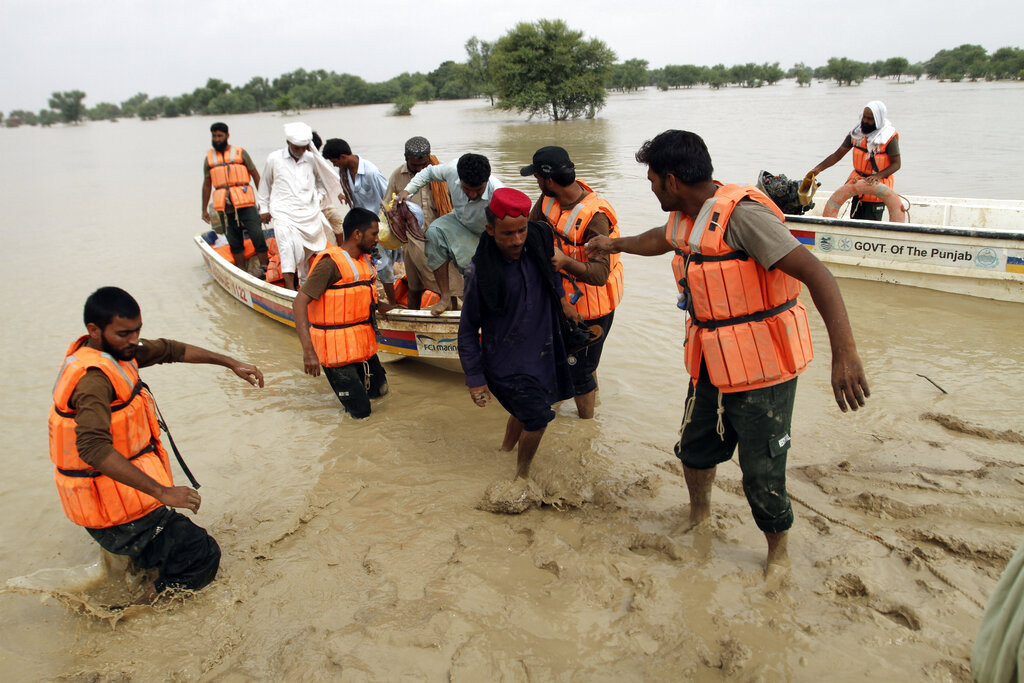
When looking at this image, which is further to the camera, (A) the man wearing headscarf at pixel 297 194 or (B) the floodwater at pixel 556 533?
(A) the man wearing headscarf at pixel 297 194

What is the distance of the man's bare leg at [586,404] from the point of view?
15.6 ft

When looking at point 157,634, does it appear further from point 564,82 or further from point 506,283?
point 564,82

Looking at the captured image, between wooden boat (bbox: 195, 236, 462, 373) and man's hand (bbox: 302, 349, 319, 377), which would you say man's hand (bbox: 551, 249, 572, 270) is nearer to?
wooden boat (bbox: 195, 236, 462, 373)

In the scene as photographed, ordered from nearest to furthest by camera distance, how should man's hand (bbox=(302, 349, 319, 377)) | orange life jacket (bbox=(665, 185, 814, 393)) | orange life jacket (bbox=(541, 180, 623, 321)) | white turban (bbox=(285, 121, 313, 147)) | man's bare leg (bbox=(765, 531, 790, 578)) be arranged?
orange life jacket (bbox=(665, 185, 814, 393)) → man's bare leg (bbox=(765, 531, 790, 578)) → orange life jacket (bbox=(541, 180, 623, 321)) → man's hand (bbox=(302, 349, 319, 377)) → white turban (bbox=(285, 121, 313, 147))

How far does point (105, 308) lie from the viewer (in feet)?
9.36

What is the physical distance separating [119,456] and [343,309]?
2.16 meters

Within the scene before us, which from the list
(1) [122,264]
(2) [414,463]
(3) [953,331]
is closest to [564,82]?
(1) [122,264]

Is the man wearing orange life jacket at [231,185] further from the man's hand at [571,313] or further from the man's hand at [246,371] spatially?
the man's hand at [571,313]

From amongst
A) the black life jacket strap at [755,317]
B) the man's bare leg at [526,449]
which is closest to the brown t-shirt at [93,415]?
the man's bare leg at [526,449]

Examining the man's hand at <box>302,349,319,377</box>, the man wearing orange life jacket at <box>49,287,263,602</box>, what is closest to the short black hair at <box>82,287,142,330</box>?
the man wearing orange life jacket at <box>49,287,263,602</box>

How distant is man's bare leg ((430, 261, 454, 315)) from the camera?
5.45m

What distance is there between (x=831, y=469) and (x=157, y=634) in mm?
3756

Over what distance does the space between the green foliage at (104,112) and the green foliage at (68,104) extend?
49.2ft

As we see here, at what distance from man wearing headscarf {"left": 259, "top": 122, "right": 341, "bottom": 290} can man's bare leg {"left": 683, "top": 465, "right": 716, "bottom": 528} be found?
5.05 meters
